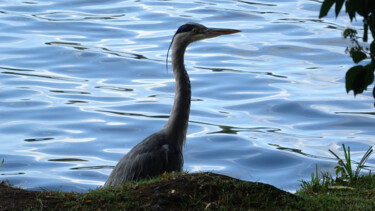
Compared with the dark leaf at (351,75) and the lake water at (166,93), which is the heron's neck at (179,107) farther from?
the dark leaf at (351,75)

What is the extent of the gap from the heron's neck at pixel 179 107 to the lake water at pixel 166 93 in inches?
37.1

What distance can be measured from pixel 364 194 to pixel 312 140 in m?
6.07

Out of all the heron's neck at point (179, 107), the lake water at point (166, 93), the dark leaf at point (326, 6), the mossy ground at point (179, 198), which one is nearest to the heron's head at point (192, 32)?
the heron's neck at point (179, 107)

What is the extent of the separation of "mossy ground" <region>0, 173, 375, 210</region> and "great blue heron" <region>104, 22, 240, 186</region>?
4.99ft

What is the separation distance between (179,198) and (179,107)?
8.63 ft

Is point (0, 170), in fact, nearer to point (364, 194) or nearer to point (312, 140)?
point (312, 140)

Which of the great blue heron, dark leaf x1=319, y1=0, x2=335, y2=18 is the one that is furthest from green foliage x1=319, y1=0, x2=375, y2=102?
the great blue heron

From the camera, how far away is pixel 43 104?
14.2 metres

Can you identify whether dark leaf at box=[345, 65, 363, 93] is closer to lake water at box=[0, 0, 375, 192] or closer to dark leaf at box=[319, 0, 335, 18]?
dark leaf at box=[319, 0, 335, 18]

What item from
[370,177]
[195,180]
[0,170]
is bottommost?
[0,170]

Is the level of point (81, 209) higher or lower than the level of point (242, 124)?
higher

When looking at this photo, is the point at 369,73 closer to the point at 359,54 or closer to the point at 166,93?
the point at 359,54

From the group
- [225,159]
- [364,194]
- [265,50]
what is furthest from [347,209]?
[265,50]

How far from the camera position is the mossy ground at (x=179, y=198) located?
5.32 metres
